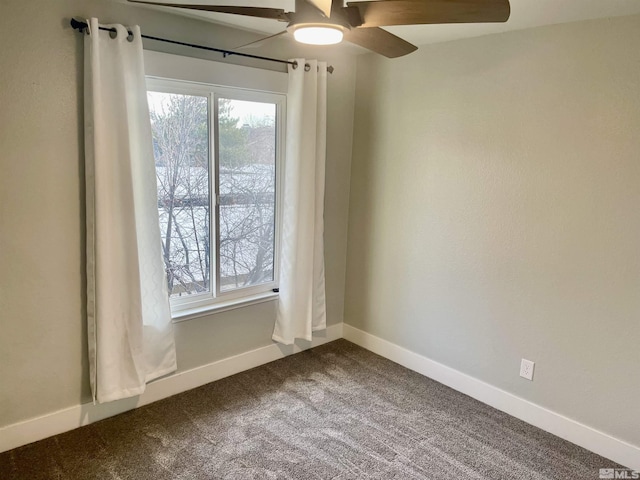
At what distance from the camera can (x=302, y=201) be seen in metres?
3.11

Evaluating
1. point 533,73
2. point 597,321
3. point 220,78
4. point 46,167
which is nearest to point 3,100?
point 46,167

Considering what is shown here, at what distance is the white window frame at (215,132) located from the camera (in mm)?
2531

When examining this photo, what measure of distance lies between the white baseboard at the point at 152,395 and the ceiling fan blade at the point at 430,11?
89.6 inches

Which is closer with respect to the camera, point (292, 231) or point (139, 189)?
point (139, 189)

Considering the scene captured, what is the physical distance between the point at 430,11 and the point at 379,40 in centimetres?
39

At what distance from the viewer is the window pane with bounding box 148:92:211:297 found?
2.61m

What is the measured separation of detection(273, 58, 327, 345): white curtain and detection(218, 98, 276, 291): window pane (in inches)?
5.3

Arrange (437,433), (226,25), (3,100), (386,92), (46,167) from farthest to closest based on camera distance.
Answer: (386,92)
(226,25)
(437,433)
(46,167)
(3,100)

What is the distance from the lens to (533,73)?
2475mm

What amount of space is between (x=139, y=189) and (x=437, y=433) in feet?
6.80

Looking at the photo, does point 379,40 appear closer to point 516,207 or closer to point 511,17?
point 511,17

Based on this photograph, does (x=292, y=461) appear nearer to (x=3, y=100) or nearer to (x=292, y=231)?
(x=292, y=231)

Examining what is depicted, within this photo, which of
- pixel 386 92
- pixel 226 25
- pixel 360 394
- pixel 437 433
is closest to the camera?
pixel 437 433

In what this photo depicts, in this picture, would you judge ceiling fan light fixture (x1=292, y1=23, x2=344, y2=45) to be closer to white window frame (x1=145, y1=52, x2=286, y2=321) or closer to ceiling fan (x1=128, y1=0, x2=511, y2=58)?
ceiling fan (x1=128, y1=0, x2=511, y2=58)
